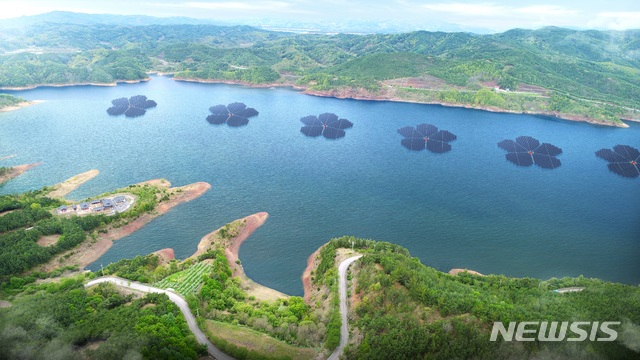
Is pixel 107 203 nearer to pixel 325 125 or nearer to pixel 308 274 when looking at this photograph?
pixel 308 274

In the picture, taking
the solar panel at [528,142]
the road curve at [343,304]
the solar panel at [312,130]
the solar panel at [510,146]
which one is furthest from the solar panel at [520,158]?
the road curve at [343,304]

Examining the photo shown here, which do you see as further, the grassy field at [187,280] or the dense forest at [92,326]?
the grassy field at [187,280]

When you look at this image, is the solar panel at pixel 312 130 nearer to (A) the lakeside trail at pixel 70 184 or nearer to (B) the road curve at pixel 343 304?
(A) the lakeside trail at pixel 70 184

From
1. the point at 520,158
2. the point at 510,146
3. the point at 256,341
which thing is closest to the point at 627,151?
the point at 510,146

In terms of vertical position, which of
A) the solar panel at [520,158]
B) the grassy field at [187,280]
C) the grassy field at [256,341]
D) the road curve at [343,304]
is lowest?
the grassy field at [187,280]

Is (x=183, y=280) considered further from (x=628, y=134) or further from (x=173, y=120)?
(x=628, y=134)

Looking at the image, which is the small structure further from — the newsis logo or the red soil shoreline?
the newsis logo

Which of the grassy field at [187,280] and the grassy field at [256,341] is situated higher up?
the grassy field at [256,341]

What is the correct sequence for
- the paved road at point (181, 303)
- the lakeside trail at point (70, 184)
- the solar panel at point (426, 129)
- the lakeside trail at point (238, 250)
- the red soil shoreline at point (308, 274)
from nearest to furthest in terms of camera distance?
the paved road at point (181, 303) → the lakeside trail at point (238, 250) → the red soil shoreline at point (308, 274) → the lakeside trail at point (70, 184) → the solar panel at point (426, 129)
